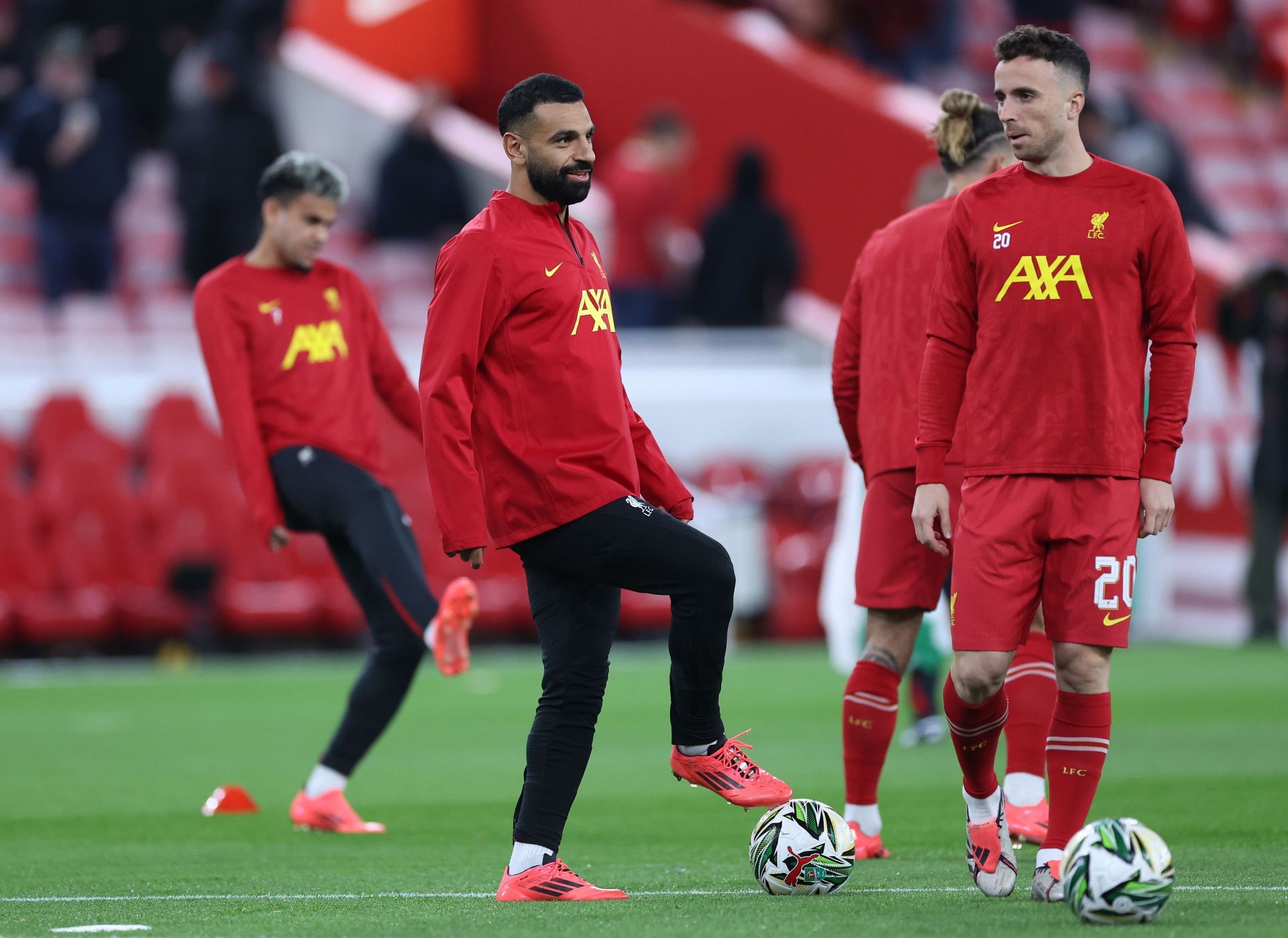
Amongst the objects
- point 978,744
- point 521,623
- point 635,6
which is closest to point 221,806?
point 978,744

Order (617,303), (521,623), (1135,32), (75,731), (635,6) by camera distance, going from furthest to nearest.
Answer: (1135,32) → (635,6) → (617,303) → (521,623) → (75,731)

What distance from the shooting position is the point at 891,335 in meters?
6.84

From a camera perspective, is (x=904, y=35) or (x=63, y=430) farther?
(x=904, y=35)

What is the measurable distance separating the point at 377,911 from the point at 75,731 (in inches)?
270

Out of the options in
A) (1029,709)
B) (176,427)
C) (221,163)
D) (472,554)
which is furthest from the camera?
(221,163)

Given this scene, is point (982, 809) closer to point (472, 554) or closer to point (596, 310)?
point (472, 554)

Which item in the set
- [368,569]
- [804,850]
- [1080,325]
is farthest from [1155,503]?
[368,569]

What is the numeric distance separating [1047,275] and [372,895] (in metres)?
2.54

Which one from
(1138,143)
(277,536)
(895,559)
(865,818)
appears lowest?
(865,818)

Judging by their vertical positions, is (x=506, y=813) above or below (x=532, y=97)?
below

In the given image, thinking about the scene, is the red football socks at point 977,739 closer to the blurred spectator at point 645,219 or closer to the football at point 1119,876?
the football at point 1119,876

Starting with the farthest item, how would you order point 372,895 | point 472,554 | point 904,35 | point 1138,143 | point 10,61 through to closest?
point 904,35 < point 10,61 < point 1138,143 < point 372,895 < point 472,554

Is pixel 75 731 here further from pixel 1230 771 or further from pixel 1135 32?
pixel 1135 32

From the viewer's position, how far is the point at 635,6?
20891mm
